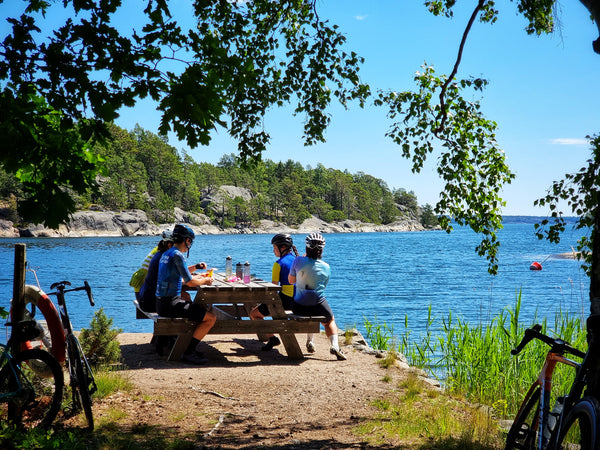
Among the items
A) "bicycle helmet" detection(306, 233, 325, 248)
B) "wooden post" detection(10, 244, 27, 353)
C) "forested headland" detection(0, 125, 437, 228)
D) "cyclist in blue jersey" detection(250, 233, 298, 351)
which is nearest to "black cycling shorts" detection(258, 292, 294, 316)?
"cyclist in blue jersey" detection(250, 233, 298, 351)

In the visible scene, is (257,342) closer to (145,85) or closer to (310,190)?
(145,85)

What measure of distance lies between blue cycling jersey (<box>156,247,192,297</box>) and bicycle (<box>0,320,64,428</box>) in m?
2.78

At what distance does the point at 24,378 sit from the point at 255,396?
8.58 feet

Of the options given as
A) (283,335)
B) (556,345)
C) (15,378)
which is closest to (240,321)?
(283,335)

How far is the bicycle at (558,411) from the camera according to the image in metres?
2.76

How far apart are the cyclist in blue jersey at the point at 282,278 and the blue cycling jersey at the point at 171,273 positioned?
1.70 m

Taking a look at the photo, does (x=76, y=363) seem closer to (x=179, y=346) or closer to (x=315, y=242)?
(x=179, y=346)

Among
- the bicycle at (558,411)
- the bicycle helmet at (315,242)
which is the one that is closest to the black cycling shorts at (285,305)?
the bicycle helmet at (315,242)

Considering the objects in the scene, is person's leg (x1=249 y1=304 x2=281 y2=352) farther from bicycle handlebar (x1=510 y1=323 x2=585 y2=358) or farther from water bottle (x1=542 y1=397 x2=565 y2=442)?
water bottle (x1=542 y1=397 x2=565 y2=442)

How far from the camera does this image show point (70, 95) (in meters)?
3.62

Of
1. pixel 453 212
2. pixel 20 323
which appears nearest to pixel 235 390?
pixel 20 323

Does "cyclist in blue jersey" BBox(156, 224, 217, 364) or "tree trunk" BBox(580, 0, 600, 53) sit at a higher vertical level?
"tree trunk" BBox(580, 0, 600, 53)

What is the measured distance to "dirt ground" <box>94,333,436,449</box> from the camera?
5.24 meters

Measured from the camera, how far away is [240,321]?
8242 mm
